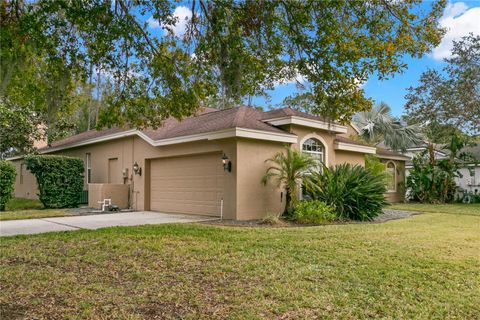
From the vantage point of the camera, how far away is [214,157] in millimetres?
12930

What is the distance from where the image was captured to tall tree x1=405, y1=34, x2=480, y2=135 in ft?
64.5

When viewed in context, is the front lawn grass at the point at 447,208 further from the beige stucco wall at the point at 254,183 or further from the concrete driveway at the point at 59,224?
the concrete driveway at the point at 59,224

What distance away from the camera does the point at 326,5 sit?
5973 millimetres

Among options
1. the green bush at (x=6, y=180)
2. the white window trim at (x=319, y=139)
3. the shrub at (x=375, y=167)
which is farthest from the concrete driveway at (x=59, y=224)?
the shrub at (x=375, y=167)

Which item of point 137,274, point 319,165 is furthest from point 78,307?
point 319,165

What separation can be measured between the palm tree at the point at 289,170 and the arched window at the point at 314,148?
4.42ft

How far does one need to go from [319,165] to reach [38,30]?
9306 millimetres

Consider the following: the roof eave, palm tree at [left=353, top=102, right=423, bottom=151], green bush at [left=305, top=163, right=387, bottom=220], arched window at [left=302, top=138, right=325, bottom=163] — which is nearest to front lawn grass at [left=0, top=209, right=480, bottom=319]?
green bush at [left=305, top=163, right=387, bottom=220]

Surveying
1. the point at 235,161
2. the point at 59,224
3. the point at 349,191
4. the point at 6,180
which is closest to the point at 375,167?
the point at 349,191

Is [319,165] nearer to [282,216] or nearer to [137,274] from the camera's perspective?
A: [282,216]

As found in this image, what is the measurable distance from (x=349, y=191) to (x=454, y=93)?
11.5 meters

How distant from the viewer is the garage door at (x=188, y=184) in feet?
42.1

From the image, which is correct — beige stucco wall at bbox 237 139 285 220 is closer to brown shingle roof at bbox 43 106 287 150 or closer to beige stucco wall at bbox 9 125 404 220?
beige stucco wall at bbox 9 125 404 220

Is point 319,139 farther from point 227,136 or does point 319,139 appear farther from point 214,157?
point 227,136
